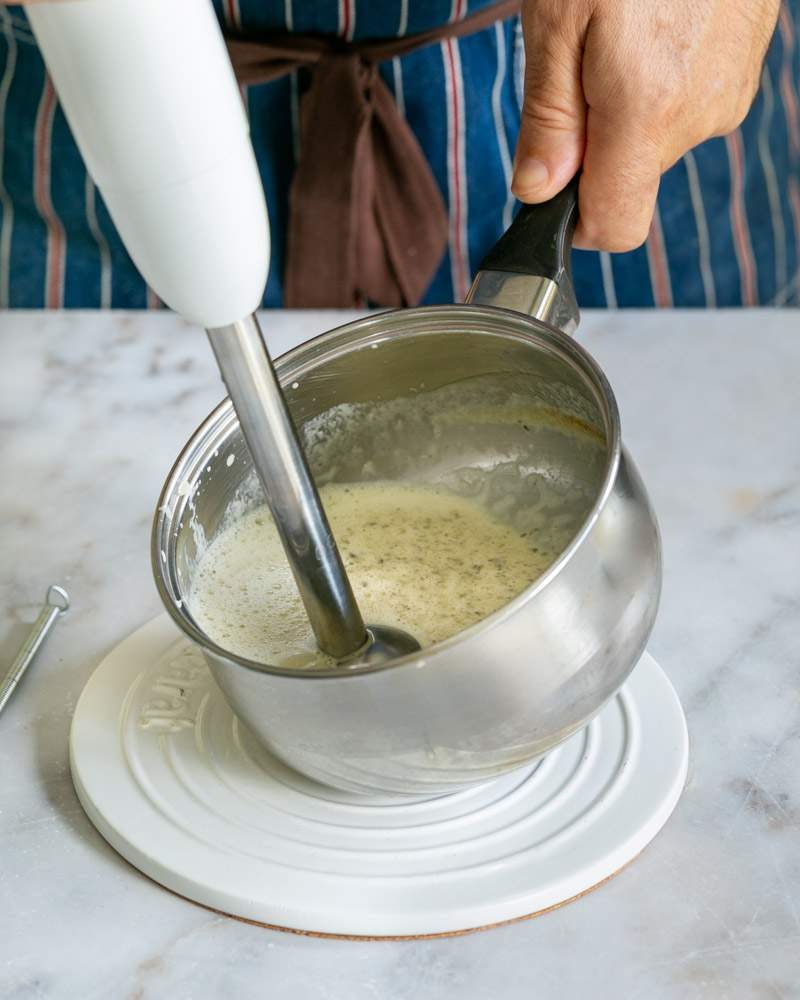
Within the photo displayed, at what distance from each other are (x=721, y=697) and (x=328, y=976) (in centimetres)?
25

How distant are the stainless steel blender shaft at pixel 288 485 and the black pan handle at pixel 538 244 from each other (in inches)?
6.4

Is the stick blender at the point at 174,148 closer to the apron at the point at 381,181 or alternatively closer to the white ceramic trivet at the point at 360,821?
the white ceramic trivet at the point at 360,821

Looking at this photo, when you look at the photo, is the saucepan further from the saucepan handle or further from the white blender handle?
the white blender handle

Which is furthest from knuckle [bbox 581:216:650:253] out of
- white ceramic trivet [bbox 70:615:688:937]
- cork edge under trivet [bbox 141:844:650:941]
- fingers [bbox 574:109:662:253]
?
cork edge under trivet [bbox 141:844:650:941]

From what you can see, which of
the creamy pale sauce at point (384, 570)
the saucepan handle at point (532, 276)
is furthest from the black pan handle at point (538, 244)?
the creamy pale sauce at point (384, 570)

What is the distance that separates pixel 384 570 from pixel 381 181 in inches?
20.0

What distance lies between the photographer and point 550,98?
0.67 meters

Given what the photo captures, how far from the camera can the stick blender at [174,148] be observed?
14.2 inches

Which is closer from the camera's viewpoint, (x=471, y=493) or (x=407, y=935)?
(x=407, y=935)

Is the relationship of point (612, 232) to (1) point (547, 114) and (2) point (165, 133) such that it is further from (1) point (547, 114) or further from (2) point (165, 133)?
(2) point (165, 133)

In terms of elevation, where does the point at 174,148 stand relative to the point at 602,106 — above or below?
above

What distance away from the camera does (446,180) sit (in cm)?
104

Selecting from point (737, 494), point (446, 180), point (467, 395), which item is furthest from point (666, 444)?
point (446, 180)

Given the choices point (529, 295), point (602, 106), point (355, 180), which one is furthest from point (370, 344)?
point (355, 180)
